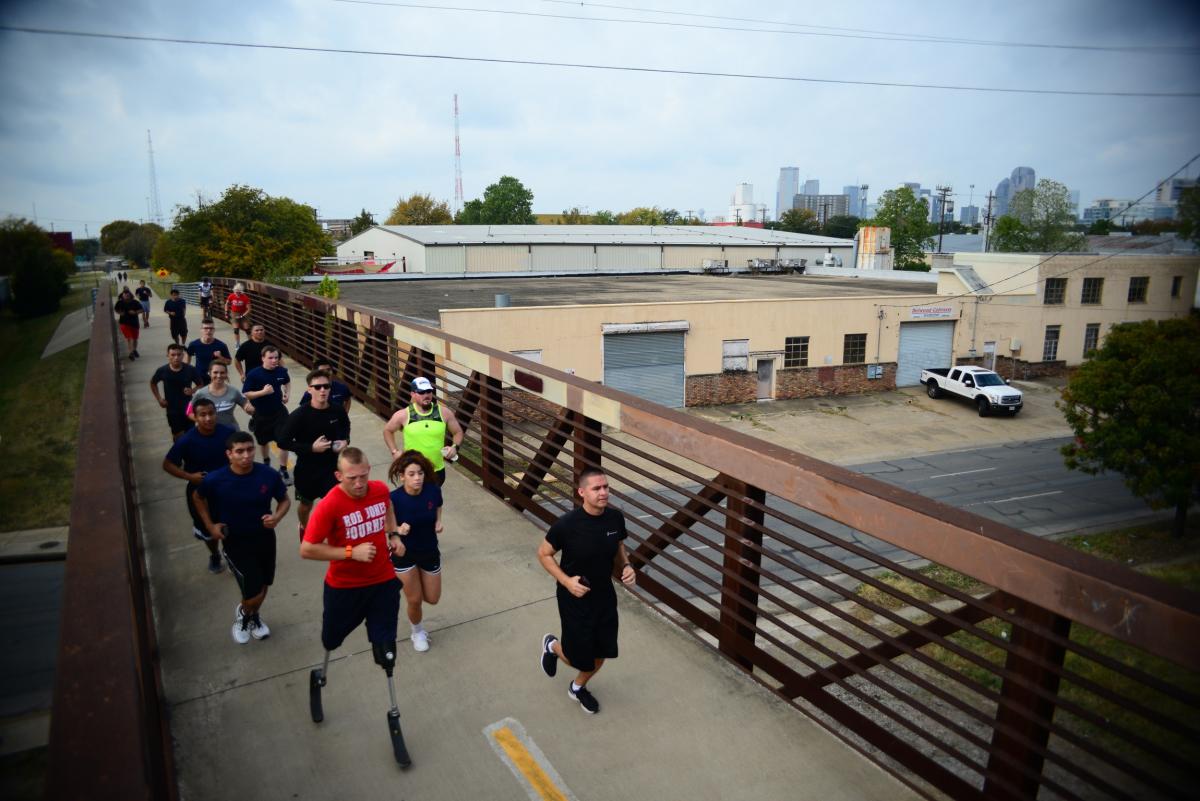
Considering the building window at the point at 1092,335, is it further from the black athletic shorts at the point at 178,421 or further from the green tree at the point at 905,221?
the green tree at the point at 905,221

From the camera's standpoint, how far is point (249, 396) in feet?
25.3

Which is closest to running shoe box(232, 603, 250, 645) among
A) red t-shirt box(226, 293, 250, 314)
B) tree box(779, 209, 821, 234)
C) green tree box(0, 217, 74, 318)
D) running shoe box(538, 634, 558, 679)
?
running shoe box(538, 634, 558, 679)

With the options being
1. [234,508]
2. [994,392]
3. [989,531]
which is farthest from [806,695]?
[994,392]

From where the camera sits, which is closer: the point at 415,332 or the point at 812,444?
the point at 415,332

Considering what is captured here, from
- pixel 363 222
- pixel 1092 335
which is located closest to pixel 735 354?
pixel 1092 335

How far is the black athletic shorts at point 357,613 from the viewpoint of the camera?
418 cm

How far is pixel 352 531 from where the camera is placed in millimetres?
4277

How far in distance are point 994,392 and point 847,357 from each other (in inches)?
277

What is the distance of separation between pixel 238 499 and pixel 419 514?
1.21 metres

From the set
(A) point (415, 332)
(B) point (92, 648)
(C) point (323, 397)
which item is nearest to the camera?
(B) point (92, 648)

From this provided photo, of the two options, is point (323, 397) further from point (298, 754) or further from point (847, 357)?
point (847, 357)

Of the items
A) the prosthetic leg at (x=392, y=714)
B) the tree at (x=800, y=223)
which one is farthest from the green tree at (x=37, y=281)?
the tree at (x=800, y=223)

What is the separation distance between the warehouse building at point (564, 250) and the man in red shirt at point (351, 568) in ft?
174

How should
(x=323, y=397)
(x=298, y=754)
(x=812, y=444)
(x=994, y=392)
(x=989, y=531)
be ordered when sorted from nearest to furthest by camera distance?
(x=989, y=531)
(x=298, y=754)
(x=323, y=397)
(x=812, y=444)
(x=994, y=392)
